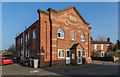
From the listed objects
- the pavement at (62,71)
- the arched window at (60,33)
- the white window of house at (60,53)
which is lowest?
the pavement at (62,71)

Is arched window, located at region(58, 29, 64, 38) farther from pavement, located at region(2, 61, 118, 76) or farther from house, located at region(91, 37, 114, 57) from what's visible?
house, located at region(91, 37, 114, 57)

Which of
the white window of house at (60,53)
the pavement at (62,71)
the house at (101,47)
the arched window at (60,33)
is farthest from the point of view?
the house at (101,47)

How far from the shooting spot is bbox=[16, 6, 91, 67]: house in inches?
552

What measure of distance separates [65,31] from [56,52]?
411 centimetres

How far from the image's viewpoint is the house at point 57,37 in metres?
14.0

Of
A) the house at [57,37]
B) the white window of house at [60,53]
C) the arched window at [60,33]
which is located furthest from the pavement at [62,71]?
the arched window at [60,33]

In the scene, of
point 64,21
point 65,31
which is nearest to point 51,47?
point 65,31

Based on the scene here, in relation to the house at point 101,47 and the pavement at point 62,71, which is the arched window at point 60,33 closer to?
the pavement at point 62,71

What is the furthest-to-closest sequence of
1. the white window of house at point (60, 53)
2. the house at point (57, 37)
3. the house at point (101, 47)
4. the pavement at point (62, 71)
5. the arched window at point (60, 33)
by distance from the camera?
the house at point (101, 47)
the arched window at point (60, 33)
the white window of house at point (60, 53)
the house at point (57, 37)
the pavement at point (62, 71)

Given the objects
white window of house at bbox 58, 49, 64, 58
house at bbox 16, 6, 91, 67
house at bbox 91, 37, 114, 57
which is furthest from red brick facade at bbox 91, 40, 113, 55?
white window of house at bbox 58, 49, 64, 58

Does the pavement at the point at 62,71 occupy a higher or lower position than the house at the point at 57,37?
lower

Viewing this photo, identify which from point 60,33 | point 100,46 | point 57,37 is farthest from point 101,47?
point 57,37

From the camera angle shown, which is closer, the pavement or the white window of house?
the pavement

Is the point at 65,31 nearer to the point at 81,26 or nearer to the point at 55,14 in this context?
the point at 55,14
